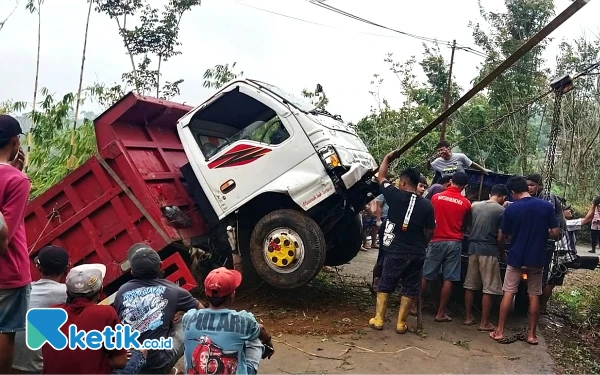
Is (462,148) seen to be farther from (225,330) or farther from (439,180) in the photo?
(225,330)


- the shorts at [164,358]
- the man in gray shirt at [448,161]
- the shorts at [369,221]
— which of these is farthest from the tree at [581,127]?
the shorts at [164,358]

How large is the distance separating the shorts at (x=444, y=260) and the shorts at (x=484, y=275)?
0.45 feet

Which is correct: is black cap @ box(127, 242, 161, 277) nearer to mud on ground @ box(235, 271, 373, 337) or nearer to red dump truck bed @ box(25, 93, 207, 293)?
red dump truck bed @ box(25, 93, 207, 293)

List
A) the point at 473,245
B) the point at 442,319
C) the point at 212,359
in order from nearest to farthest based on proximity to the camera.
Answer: the point at 212,359 → the point at 473,245 → the point at 442,319

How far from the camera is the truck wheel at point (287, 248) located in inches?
221

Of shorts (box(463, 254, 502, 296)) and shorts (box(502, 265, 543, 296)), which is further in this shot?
shorts (box(463, 254, 502, 296))

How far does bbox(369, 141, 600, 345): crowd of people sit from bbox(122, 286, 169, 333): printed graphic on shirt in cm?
285

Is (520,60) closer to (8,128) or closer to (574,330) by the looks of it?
(574,330)

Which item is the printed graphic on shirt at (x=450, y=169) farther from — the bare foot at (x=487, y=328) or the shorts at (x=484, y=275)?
the bare foot at (x=487, y=328)

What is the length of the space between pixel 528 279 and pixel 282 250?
252 cm

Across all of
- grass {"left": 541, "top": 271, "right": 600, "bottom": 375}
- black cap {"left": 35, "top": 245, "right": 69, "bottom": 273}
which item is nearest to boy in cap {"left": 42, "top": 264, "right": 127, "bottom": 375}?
black cap {"left": 35, "top": 245, "right": 69, "bottom": 273}

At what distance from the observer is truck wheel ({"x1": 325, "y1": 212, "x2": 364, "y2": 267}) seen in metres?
7.24

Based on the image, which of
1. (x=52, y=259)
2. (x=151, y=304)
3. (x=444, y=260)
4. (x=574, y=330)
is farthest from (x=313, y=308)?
(x=52, y=259)

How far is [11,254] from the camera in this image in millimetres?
2875
